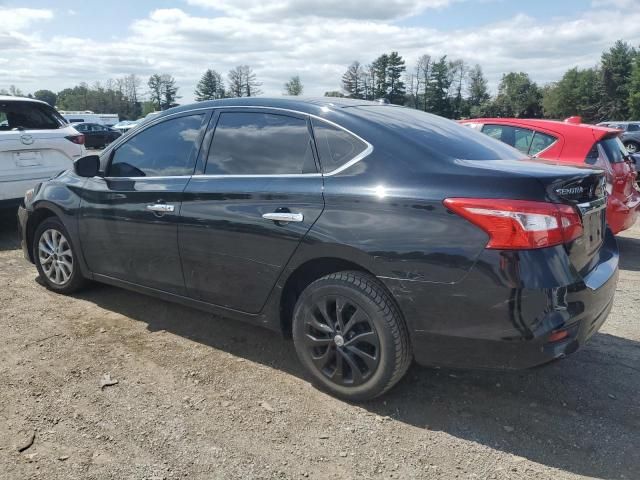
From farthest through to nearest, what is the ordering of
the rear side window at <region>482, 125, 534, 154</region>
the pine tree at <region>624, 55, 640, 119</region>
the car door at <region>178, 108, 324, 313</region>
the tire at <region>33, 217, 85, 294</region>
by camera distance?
the pine tree at <region>624, 55, 640, 119</region> → the rear side window at <region>482, 125, 534, 154</region> → the tire at <region>33, 217, 85, 294</region> → the car door at <region>178, 108, 324, 313</region>

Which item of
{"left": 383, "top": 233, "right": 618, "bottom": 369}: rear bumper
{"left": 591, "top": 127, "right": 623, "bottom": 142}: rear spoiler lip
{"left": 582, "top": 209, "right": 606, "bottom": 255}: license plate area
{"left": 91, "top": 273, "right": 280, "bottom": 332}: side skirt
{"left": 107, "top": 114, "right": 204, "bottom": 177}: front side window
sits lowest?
{"left": 91, "top": 273, "right": 280, "bottom": 332}: side skirt

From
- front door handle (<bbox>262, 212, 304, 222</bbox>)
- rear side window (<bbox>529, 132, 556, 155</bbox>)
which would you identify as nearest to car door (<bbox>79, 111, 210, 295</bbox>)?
front door handle (<bbox>262, 212, 304, 222</bbox>)

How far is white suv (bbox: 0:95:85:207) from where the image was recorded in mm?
6477

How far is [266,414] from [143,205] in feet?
5.83

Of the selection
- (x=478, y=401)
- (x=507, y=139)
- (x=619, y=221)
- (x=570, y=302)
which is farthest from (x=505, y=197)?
(x=507, y=139)

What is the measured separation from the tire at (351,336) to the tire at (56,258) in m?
2.40

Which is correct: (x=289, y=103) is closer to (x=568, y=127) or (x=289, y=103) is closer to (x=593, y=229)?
(x=593, y=229)

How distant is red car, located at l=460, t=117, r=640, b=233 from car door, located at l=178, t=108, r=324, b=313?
12.4 feet

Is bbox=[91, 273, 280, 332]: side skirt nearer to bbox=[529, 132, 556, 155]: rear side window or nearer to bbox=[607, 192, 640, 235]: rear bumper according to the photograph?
bbox=[607, 192, 640, 235]: rear bumper

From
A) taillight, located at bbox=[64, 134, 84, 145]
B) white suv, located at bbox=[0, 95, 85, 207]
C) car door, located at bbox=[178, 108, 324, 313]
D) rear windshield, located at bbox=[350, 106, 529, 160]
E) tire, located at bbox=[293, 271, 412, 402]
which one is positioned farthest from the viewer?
taillight, located at bbox=[64, 134, 84, 145]

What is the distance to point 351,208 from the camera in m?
2.94

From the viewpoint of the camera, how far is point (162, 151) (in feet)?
12.9

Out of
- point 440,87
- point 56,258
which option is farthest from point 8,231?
point 440,87

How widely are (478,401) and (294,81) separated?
9518 centimetres
